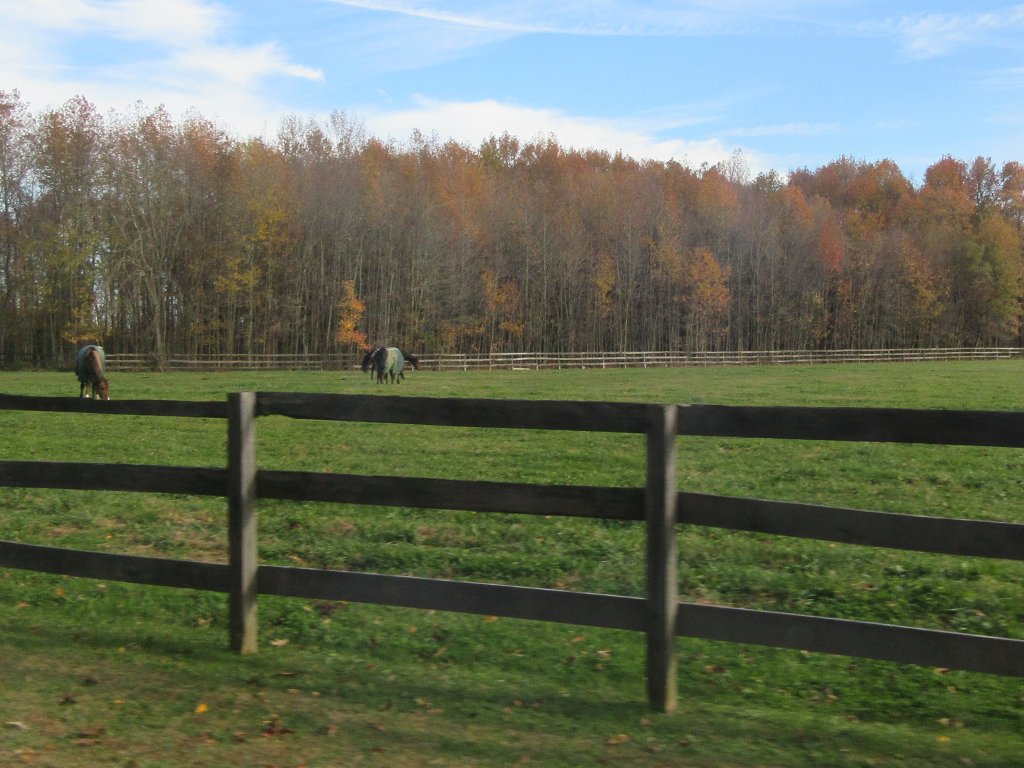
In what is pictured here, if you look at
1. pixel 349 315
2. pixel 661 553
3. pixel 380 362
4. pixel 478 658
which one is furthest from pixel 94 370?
pixel 349 315

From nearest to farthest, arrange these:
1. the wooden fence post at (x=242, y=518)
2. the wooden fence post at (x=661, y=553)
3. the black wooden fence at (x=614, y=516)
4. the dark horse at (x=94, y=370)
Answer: the black wooden fence at (x=614, y=516), the wooden fence post at (x=661, y=553), the wooden fence post at (x=242, y=518), the dark horse at (x=94, y=370)

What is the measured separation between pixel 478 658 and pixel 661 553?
1413 millimetres

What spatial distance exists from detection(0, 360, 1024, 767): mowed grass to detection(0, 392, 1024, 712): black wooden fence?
39cm

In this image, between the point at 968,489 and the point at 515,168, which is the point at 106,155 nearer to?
the point at 515,168

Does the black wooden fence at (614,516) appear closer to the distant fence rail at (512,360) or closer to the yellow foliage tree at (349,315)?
the distant fence rail at (512,360)

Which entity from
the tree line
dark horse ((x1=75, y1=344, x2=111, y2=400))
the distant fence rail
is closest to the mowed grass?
dark horse ((x1=75, y1=344, x2=111, y2=400))

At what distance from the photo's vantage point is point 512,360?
54.3 metres

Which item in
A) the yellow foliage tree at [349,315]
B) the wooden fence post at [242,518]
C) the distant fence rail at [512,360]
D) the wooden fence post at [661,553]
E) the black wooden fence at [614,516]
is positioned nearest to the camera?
the black wooden fence at [614,516]

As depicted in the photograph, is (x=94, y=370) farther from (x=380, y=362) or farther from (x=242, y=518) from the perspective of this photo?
(x=242, y=518)

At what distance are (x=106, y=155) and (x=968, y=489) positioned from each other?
5175cm

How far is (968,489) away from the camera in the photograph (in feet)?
31.9

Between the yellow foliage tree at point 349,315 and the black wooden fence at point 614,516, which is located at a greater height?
the yellow foliage tree at point 349,315

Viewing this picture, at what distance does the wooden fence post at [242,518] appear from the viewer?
15.1 ft

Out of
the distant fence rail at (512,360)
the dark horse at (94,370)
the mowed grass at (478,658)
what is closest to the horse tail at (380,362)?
the dark horse at (94,370)
